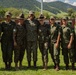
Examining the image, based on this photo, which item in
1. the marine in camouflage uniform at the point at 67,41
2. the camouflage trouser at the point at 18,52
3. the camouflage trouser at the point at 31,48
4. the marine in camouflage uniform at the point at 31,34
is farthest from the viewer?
the camouflage trouser at the point at 31,48

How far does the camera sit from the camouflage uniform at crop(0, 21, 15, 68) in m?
11.9

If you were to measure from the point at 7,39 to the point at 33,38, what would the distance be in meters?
1.07

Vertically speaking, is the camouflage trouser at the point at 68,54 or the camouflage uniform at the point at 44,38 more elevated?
the camouflage uniform at the point at 44,38

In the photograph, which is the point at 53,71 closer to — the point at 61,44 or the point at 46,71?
the point at 46,71

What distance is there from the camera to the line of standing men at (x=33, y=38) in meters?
11.9

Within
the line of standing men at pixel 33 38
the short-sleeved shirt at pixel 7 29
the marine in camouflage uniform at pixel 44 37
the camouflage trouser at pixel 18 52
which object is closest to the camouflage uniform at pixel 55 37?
the line of standing men at pixel 33 38

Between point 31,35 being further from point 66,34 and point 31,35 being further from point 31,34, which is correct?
point 66,34

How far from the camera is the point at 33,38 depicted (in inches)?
480

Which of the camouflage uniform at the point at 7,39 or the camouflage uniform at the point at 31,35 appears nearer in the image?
the camouflage uniform at the point at 7,39

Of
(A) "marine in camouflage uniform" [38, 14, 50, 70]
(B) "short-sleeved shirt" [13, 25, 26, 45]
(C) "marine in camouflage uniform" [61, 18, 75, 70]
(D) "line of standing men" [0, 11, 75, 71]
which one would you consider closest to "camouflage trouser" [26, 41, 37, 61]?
(D) "line of standing men" [0, 11, 75, 71]

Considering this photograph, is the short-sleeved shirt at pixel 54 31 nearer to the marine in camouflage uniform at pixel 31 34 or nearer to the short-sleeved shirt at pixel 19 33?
the marine in camouflage uniform at pixel 31 34

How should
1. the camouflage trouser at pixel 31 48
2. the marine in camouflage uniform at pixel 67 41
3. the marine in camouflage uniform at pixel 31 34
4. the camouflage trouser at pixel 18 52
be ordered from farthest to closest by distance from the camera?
→ the camouflage trouser at pixel 31 48, the marine in camouflage uniform at pixel 31 34, the camouflage trouser at pixel 18 52, the marine in camouflage uniform at pixel 67 41

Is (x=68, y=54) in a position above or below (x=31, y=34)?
below

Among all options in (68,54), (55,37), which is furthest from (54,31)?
(68,54)
